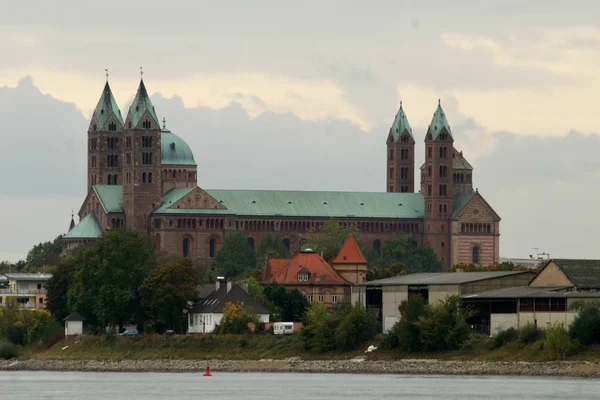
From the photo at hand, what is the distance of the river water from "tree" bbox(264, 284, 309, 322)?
26343 mm

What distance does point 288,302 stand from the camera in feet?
583

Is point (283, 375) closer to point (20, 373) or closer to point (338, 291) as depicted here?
point (20, 373)

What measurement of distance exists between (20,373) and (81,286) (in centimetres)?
1550

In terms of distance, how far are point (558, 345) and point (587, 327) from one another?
1863mm

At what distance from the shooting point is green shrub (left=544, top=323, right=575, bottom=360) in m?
134

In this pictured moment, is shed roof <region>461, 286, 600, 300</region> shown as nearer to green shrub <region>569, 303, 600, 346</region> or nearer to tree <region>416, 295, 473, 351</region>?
tree <region>416, 295, 473, 351</region>

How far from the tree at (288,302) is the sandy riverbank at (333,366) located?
58.4ft

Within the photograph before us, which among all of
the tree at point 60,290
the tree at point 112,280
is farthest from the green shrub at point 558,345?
the tree at point 60,290

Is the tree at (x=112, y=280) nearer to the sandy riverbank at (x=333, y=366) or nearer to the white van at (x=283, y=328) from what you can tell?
the sandy riverbank at (x=333, y=366)

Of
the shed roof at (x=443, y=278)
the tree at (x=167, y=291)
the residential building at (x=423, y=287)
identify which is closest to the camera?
the residential building at (x=423, y=287)

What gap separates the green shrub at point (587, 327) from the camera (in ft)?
438

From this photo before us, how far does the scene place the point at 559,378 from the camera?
426ft

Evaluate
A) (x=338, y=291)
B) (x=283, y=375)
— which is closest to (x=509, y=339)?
(x=283, y=375)

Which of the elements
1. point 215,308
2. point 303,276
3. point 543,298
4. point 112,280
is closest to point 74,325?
point 112,280
